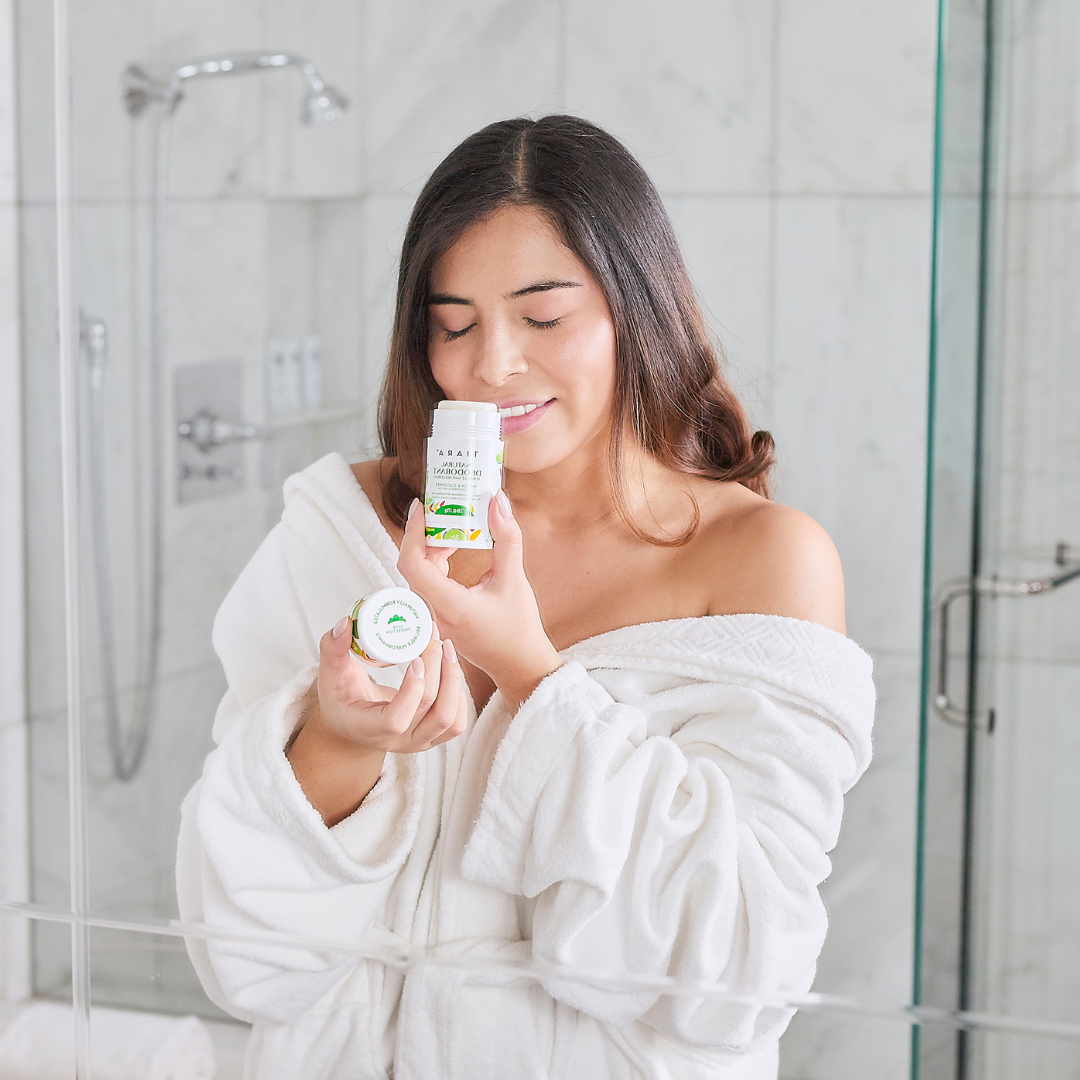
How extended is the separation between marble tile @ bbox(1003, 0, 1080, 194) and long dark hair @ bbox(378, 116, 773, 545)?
0.82 feet

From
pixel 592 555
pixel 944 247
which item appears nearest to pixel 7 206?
pixel 592 555

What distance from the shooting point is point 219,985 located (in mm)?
821

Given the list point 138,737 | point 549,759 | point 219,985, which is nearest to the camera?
point 549,759

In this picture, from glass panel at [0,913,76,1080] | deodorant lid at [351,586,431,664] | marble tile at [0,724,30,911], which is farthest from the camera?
marble tile at [0,724,30,911]

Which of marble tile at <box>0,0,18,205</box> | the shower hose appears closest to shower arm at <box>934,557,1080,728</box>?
the shower hose

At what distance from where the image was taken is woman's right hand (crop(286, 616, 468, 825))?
2.27 feet

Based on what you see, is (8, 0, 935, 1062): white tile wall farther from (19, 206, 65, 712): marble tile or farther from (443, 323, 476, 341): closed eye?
(19, 206, 65, 712): marble tile

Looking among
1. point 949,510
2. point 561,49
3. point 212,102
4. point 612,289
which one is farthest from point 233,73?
point 949,510

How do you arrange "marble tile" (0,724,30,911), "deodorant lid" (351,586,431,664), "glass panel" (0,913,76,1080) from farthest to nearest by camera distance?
"marble tile" (0,724,30,911) < "glass panel" (0,913,76,1080) < "deodorant lid" (351,586,431,664)

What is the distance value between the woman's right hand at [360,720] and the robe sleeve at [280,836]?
1 centimetres

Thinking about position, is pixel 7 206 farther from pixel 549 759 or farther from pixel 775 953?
pixel 775 953

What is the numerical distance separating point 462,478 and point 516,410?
0.22 ft

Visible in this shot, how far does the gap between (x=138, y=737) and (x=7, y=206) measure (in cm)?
48

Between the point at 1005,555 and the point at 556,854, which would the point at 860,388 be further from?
the point at 556,854
